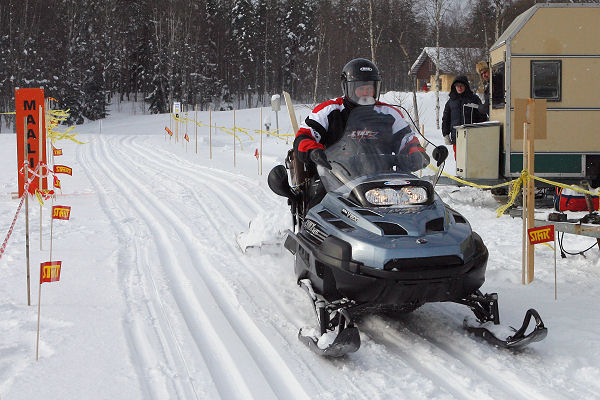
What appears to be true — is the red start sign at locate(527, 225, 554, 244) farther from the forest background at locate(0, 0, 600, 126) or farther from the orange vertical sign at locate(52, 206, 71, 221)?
the forest background at locate(0, 0, 600, 126)

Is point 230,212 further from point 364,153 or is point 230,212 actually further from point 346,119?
point 364,153

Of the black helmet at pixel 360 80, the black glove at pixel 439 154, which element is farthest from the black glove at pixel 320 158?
the black glove at pixel 439 154

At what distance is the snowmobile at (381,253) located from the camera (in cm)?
343

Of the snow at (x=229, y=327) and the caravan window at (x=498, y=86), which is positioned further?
the caravan window at (x=498, y=86)

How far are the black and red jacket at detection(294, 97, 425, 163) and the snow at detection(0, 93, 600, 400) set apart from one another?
3.87 ft

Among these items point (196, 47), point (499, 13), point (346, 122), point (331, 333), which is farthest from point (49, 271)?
point (196, 47)

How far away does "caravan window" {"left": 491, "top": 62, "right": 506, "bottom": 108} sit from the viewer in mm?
9562

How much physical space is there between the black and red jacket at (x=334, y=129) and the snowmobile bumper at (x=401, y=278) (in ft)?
3.37

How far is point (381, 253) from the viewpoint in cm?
343

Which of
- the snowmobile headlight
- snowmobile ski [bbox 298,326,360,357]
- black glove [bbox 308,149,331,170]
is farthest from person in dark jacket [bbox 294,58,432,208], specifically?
snowmobile ski [bbox 298,326,360,357]

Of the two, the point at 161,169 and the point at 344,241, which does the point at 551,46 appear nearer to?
the point at 344,241

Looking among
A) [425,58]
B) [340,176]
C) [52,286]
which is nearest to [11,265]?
[52,286]

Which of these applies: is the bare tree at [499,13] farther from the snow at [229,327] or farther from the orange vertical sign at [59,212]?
the orange vertical sign at [59,212]

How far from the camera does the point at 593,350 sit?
3596 millimetres
